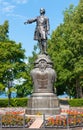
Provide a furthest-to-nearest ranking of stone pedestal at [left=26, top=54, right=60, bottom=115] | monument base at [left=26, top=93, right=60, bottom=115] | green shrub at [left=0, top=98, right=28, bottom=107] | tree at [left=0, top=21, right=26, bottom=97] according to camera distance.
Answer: tree at [left=0, top=21, right=26, bottom=97] → green shrub at [left=0, top=98, right=28, bottom=107] → stone pedestal at [left=26, top=54, right=60, bottom=115] → monument base at [left=26, top=93, right=60, bottom=115]

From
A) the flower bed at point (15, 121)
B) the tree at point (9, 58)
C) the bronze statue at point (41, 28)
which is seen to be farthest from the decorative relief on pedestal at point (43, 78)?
the tree at point (9, 58)

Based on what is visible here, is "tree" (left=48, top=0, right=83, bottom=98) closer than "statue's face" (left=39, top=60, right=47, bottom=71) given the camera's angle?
No

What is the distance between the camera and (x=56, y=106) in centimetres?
2228

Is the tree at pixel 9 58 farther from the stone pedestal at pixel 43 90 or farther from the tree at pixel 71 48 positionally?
the stone pedestal at pixel 43 90

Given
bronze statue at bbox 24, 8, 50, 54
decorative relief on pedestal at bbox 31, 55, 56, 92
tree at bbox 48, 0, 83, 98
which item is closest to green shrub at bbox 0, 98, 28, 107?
tree at bbox 48, 0, 83, 98

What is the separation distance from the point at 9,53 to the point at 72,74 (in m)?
9.46

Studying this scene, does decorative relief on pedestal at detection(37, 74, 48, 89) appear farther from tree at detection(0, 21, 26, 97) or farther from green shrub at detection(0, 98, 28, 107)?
tree at detection(0, 21, 26, 97)

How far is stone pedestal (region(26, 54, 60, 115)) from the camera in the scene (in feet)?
72.4

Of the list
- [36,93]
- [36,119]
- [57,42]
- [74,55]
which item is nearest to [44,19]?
[36,93]

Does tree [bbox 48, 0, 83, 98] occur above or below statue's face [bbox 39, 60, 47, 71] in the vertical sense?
above

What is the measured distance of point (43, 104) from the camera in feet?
72.5

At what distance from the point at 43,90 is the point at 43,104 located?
1005mm

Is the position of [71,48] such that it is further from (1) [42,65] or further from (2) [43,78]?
(2) [43,78]

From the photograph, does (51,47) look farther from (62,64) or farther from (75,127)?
(75,127)
